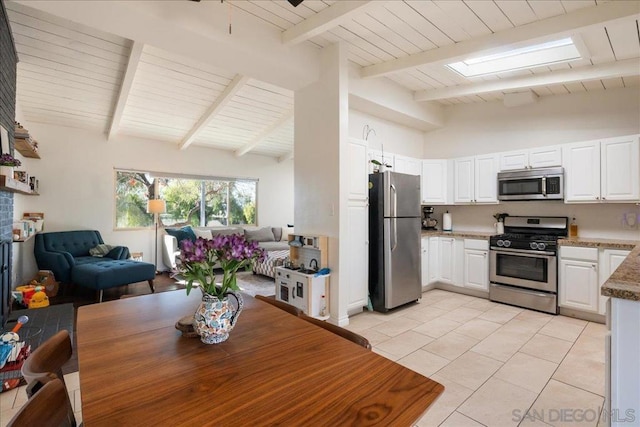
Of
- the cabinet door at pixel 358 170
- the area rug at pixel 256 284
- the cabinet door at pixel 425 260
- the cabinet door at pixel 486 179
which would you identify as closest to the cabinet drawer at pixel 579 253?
the cabinet door at pixel 486 179

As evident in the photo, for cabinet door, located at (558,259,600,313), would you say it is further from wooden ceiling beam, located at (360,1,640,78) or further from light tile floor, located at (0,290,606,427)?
wooden ceiling beam, located at (360,1,640,78)

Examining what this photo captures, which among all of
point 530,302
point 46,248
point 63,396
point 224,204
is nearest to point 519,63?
point 530,302

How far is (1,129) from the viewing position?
2637mm

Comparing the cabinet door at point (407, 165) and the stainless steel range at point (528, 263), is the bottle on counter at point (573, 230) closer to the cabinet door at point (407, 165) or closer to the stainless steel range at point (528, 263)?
the stainless steel range at point (528, 263)

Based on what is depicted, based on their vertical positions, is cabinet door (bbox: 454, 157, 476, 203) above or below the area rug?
above

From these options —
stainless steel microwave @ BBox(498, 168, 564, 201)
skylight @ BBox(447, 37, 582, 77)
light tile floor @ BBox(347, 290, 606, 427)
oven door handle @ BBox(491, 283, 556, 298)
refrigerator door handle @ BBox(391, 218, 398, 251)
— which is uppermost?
skylight @ BBox(447, 37, 582, 77)

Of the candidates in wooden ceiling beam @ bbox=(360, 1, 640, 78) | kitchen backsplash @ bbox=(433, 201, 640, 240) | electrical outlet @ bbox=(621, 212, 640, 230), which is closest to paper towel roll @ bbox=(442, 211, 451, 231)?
kitchen backsplash @ bbox=(433, 201, 640, 240)

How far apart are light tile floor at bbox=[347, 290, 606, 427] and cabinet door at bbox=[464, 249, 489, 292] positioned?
296mm

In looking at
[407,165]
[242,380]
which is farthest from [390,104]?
[242,380]

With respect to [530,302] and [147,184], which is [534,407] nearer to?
[530,302]

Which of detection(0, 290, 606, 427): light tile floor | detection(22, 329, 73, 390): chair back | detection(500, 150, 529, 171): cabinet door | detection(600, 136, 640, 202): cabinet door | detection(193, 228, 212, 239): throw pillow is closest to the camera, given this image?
detection(22, 329, 73, 390): chair back

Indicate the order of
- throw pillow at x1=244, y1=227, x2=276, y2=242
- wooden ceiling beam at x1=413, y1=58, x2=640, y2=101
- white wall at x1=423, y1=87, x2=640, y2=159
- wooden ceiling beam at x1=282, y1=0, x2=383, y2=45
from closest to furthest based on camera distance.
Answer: wooden ceiling beam at x1=282, y1=0, x2=383, y2=45, wooden ceiling beam at x1=413, y1=58, x2=640, y2=101, white wall at x1=423, y1=87, x2=640, y2=159, throw pillow at x1=244, y1=227, x2=276, y2=242

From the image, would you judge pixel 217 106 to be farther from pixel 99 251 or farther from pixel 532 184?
pixel 532 184

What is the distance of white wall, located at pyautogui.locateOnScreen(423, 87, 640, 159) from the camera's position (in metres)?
3.81
